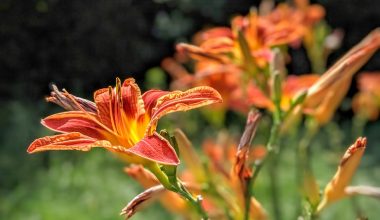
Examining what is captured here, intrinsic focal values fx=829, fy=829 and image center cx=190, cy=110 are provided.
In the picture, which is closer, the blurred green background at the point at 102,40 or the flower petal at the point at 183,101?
the flower petal at the point at 183,101

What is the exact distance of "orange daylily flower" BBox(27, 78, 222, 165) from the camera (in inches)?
37.0

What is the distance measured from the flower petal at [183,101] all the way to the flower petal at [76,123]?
0.25 feet

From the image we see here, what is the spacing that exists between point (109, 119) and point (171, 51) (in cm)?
464

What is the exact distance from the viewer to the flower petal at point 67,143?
0.91 metres

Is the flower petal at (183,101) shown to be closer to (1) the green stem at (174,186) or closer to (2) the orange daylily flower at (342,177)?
(1) the green stem at (174,186)

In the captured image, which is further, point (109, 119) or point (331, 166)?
point (331, 166)

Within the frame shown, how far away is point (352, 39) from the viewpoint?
5547 mm

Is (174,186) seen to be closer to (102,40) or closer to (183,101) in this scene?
(183,101)

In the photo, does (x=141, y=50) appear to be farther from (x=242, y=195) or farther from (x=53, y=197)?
(x=242, y=195)

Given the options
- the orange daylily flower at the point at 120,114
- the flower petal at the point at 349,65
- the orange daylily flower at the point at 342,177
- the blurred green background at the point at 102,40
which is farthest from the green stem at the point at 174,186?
the blurred green background at the point at 102,40

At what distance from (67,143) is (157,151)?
0.34 ft

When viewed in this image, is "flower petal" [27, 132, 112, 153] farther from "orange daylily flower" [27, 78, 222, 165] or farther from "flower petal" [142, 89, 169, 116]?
"flower petal" [142, 89, 169, 116]

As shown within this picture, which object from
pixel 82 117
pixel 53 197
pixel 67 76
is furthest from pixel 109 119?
pixel 67 76

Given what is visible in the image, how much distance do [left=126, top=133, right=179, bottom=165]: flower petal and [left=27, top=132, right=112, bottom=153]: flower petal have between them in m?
0.03
